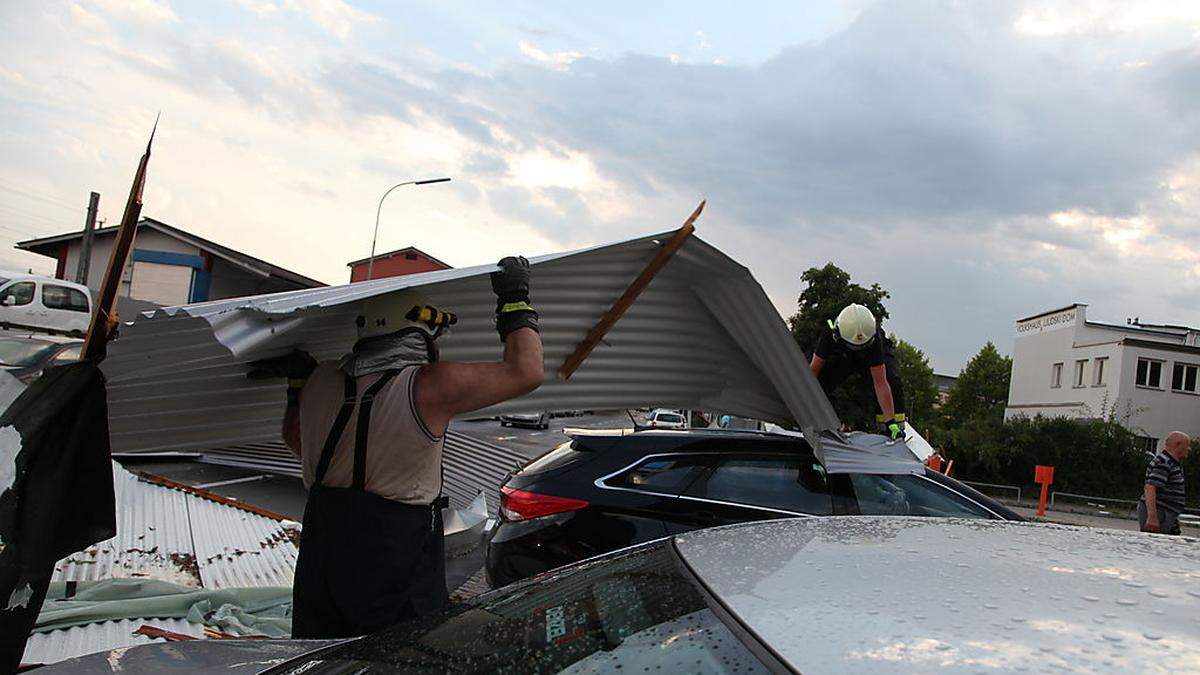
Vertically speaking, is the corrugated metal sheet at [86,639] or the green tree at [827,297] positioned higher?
the green tree at [827,297]

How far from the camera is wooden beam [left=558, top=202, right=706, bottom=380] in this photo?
3244mm

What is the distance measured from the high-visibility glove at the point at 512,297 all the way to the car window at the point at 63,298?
21.0 meters

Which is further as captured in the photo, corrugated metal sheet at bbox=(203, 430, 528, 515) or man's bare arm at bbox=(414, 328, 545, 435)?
corrugated metal sheet at bbox=(203, 430, 528, 515)

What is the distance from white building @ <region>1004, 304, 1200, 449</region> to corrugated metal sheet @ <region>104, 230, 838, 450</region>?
104ft

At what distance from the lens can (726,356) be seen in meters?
4.19

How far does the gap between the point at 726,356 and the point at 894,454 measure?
1.19 metres

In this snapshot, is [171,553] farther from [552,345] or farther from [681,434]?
[681,434]

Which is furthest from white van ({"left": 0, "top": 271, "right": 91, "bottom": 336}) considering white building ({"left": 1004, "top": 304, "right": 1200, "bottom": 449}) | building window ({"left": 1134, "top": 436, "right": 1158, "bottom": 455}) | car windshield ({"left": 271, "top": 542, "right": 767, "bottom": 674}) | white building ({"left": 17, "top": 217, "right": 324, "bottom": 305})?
white building ({"left": 1004, "top": 304, "right": 1200, "bottom": 449})

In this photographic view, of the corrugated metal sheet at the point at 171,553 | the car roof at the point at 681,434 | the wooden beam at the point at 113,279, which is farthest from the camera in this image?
the car roof at the point at 681,434

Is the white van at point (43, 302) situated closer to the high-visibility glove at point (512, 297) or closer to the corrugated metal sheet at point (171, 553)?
the corrugated metal sheet at point (171, 553)

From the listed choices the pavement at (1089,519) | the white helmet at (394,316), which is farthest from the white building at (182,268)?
the white helmet at (394,316)

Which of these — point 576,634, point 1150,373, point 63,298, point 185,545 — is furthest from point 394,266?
point 576,634

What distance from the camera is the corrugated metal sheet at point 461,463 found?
801 centimetres

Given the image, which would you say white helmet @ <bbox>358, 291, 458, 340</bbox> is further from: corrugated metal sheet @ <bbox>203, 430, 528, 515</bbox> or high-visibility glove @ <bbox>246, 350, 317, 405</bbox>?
corrugated metal sheet @ <bbox>203, 430, 528, 515</bbox>
